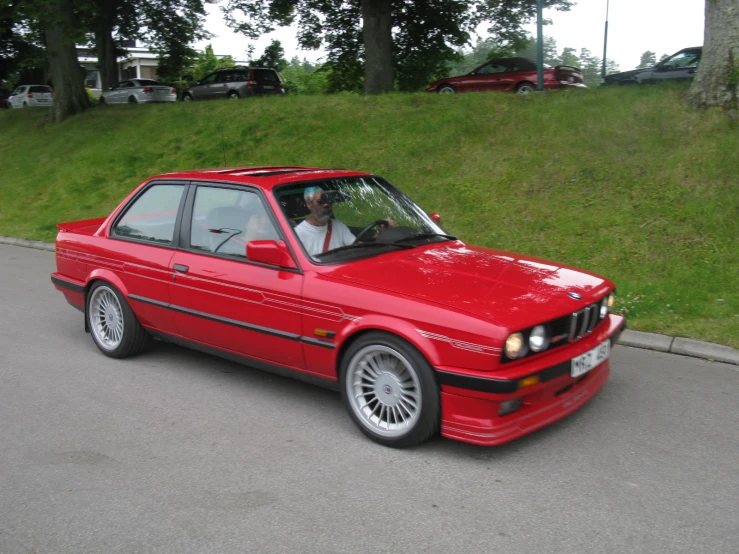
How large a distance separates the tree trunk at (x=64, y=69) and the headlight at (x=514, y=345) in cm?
1730

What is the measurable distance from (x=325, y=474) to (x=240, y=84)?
24898 millimetres

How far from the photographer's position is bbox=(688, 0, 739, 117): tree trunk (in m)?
9.67

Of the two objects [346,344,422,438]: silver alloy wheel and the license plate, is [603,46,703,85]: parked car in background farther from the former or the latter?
[346,344,422,438]: silver alloy wheel

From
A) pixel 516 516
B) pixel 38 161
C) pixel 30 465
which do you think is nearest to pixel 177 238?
pixel 30 465

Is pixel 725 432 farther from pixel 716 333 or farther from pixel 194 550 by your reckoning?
pixel 194 550

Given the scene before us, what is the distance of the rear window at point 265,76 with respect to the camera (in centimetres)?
2668

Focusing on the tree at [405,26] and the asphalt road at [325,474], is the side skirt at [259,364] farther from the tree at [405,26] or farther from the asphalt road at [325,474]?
the tree at [405,26]

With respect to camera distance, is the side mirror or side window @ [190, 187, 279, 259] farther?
side window @ [190, 187, 279, 259]

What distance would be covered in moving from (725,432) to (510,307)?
162 centimetres

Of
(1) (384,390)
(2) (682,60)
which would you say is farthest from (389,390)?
(2) (682,60)

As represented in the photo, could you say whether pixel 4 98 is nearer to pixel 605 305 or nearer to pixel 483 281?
pixel 483 281

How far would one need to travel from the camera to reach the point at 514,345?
12.1 feet

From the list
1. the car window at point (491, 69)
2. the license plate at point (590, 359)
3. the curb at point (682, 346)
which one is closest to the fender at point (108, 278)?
the license plate at point (590, 359)

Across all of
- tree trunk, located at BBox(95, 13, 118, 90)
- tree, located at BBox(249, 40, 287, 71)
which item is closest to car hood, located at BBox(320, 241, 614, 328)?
tree trunk, located at BBox(95, 13, 118, 90)
